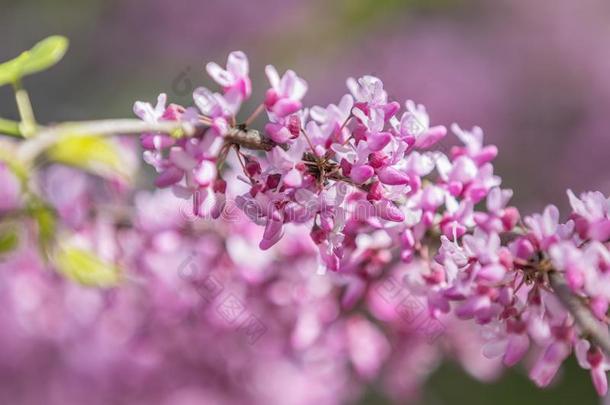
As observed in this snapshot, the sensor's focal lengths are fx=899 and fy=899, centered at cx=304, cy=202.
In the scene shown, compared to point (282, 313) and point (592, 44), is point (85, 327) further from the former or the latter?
point (592, 44)

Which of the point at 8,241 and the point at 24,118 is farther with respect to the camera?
the point at 8,241

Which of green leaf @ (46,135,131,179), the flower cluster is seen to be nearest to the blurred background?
the flower cluster

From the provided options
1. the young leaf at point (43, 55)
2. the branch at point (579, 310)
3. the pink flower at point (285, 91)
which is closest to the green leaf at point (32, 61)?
the young leaf at point (43, 55)

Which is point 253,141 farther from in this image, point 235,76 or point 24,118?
point 24,118

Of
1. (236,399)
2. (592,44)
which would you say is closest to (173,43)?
(592,44)

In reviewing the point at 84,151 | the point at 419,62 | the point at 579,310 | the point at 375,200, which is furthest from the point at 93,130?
the point at 419,62
